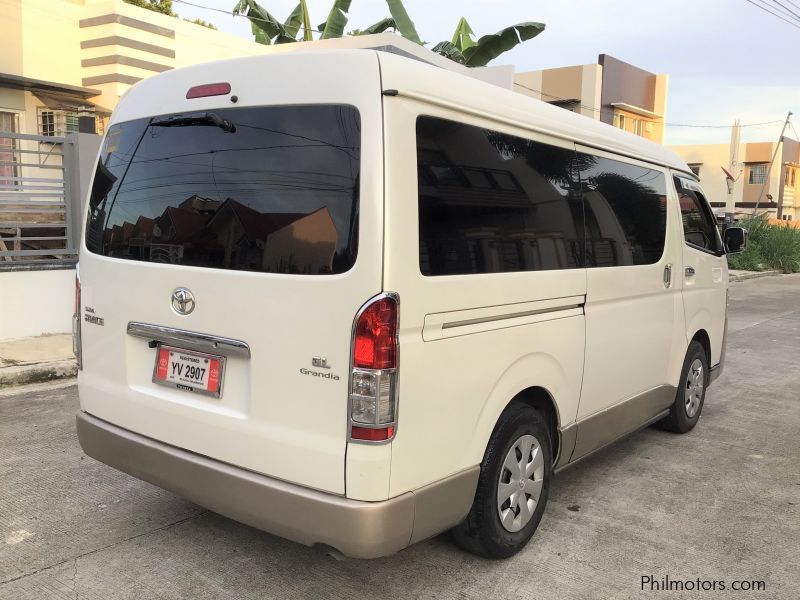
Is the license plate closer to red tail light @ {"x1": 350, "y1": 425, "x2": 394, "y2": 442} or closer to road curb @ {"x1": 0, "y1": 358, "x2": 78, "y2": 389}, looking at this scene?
red tail light @ {"x1": 350, "y1": 425, "x2": 394, "y2": 442}

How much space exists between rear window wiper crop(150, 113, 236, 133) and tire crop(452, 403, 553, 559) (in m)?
1.74

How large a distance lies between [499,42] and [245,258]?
15.3m

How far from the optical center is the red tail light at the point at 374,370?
2.48 metres

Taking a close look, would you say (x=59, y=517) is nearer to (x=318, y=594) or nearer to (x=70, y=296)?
(x=318, y=594)

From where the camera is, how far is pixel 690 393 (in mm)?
5375

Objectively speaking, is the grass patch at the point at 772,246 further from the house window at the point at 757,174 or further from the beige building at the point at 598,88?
the house window at the point at 757,174

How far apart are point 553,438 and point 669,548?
0.79 meters

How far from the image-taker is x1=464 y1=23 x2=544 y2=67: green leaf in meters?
16.2

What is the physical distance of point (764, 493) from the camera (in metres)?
4.30

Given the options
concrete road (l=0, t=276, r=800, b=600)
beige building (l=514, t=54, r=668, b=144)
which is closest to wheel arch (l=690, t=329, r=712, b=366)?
concrete road (l=0, t=276, r=800, b=600)

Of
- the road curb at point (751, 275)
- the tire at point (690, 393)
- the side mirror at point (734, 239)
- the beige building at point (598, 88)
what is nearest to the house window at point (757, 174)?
the beige building at point (598, 88)

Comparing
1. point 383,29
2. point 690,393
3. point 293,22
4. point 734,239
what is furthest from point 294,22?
point 690,393

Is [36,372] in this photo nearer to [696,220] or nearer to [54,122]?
[696,220]

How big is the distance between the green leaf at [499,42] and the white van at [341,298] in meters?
13.7
